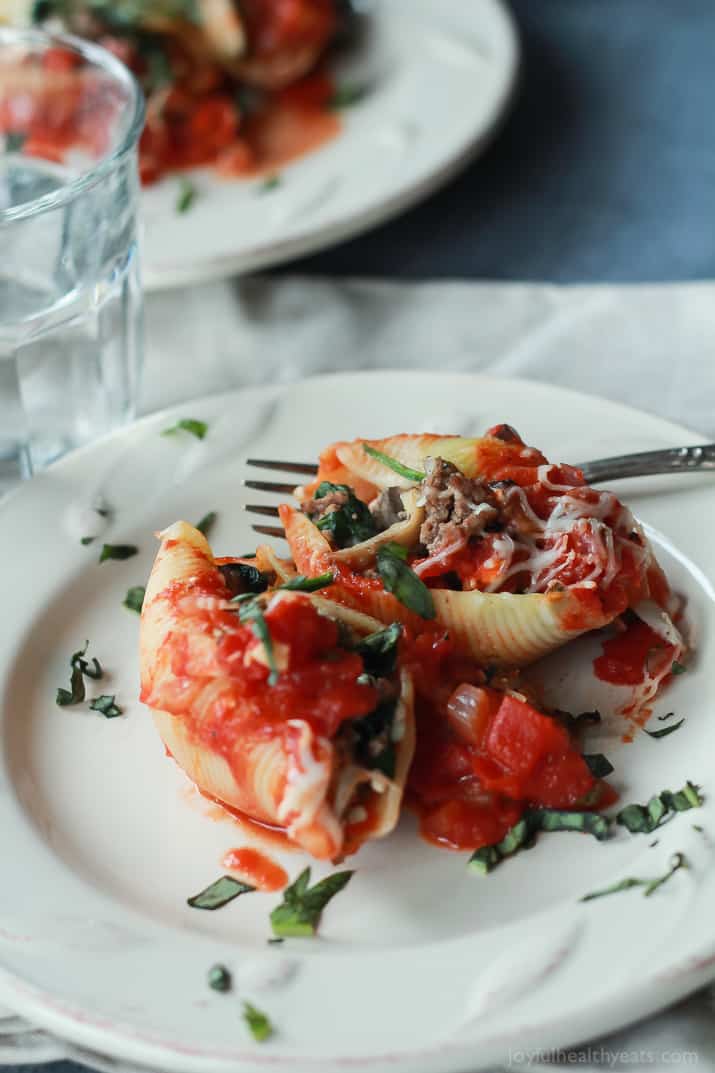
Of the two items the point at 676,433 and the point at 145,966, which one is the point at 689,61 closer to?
the point at 676,433

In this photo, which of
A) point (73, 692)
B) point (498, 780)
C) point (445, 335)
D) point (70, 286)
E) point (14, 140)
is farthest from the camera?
point (14, 140)

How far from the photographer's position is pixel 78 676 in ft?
9.93

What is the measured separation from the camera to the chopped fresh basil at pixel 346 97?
17.2ft

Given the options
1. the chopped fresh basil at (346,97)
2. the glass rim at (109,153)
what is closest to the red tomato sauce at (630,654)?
the glass rim at (109,153)

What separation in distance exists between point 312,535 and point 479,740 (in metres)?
0.63

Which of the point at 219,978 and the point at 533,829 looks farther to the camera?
the point at 533,829

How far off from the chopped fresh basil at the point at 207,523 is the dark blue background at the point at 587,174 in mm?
1741

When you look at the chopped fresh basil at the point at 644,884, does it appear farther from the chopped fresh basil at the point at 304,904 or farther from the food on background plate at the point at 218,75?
the food on background plate at the point at 218,75

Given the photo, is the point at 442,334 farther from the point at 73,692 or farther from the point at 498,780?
the point at 498,780

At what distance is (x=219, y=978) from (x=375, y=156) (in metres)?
3.28

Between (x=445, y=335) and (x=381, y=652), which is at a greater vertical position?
(x=381, y=652)

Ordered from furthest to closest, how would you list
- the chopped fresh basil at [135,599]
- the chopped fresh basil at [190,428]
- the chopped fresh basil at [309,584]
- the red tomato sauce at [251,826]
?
the chopped fresh basil at [190,428] → the chopped fresh basil at [135,599] → the chopped fresh basil at [309,584] → the red tomato sauce at [251,826]

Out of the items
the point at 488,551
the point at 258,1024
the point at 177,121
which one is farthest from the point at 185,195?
the point at 258,1024

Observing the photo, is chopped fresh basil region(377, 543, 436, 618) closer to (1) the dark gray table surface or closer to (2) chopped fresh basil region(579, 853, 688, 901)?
(2) chopped fresh basil region(579, 853, 688, 901)
